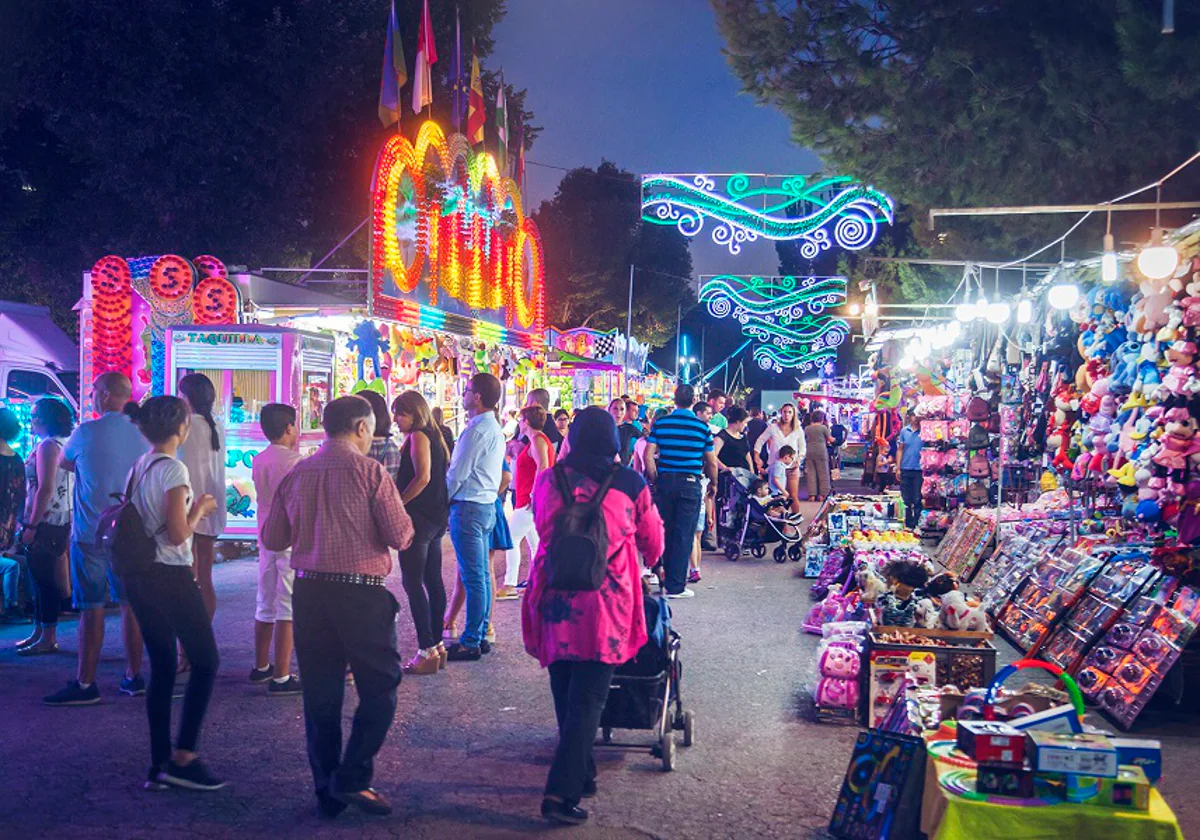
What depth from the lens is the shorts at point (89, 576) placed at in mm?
6716

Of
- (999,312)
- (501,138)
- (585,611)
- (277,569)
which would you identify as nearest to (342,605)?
(585,611)

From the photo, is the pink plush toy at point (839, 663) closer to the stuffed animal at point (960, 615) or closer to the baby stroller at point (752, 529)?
the stuffed animal at point (960, 615)

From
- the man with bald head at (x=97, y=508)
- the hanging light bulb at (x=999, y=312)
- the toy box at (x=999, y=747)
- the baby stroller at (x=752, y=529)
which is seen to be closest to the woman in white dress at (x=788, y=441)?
the baby stroller at (x=752, y=529)

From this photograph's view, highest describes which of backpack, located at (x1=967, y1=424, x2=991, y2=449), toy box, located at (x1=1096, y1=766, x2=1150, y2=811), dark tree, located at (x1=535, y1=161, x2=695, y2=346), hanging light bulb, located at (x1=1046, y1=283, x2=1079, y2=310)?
dark tree, located at (x1=535, y1=161, x2=695, y2=346)

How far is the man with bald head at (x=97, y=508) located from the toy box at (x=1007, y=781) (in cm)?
501

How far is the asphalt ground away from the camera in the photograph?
478 centimetres

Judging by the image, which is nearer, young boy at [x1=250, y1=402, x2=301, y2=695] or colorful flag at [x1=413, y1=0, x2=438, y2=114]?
young boy at [x1=250, y1=402, x2=301, y2=695]

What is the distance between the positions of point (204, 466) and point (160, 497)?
195 centimetres

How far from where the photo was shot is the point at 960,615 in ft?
21.9

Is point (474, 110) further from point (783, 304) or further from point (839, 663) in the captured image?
point (839, 663)

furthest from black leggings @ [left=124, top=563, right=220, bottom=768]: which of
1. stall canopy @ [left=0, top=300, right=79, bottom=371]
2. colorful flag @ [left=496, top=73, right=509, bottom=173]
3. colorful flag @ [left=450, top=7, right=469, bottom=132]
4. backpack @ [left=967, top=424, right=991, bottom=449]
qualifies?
colorful flag @ [left=496, top=73, right=509, bottom=173]

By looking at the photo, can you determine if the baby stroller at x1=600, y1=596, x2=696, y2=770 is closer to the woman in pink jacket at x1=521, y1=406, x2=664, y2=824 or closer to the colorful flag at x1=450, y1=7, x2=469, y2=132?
the woman in pink jacket at x1=521, y1=406, x2=664, y2=824

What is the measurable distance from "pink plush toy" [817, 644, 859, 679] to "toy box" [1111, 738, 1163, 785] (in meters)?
2.56

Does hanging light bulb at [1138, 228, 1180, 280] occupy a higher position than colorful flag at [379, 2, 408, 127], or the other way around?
colorful flag at [379, 2, 408, 127]
